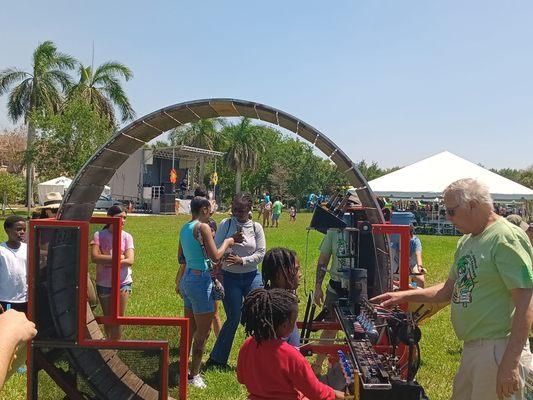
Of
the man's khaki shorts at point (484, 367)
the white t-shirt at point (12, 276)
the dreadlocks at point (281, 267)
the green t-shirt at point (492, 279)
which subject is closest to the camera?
the green t-shirt at point (492, 279)

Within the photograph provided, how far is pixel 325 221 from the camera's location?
14.8 ft

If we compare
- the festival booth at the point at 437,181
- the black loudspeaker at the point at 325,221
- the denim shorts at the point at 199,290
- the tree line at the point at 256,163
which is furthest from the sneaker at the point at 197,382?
the tree line at the point at 256,163

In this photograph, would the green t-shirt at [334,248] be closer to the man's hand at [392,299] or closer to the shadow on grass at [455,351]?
the man's hand at [392,299]

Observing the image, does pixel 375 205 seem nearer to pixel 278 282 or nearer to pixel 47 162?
pixel 278 282

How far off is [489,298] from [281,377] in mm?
1282

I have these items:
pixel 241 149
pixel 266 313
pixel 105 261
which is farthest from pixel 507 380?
pixel 241 149

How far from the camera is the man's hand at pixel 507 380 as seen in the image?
2895 mm

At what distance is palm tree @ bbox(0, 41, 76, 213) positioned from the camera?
118ft

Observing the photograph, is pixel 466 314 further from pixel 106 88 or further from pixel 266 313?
pixel 106 88

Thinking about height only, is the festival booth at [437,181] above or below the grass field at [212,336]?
above

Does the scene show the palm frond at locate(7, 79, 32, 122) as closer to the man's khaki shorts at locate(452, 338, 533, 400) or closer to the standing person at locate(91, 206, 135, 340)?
the standing person at locate(91, 206, 135, 340)

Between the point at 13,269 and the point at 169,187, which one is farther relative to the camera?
the point at 169,187

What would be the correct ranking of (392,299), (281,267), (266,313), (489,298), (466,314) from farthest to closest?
(281,267) → (392,299) → (466,314) → (489,298) → (266,313)

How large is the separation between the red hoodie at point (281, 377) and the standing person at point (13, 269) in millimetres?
3298
